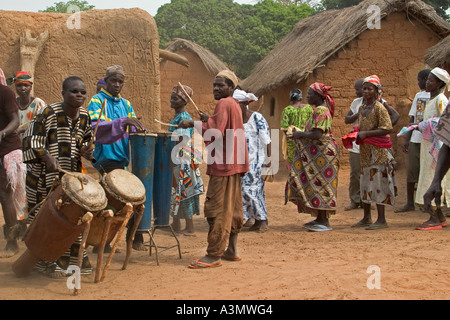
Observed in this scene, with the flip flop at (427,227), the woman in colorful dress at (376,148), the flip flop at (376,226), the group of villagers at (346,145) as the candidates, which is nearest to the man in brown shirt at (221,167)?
the group of villagers at (346,145)

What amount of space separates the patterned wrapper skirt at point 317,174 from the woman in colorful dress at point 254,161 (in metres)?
0.47

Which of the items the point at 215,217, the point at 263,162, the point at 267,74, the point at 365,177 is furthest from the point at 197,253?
the point at 267,74

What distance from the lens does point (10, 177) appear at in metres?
5.96

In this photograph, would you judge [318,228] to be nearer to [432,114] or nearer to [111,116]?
[432,114]

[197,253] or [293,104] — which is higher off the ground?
[293,104]

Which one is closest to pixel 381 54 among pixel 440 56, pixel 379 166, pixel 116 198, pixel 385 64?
pixel 385 64

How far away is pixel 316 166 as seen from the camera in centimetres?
713

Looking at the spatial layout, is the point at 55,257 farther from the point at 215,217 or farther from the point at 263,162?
the point at 263,162

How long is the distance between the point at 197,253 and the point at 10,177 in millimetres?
2074

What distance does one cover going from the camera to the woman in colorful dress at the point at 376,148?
6969mm

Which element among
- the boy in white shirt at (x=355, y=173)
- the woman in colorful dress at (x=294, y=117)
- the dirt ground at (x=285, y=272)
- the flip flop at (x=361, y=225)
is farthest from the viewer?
the woman in colorful dress at (x=294, y=117)

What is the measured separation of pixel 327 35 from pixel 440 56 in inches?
157

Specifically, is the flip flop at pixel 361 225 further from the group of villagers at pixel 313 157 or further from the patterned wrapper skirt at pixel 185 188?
the patterned wrapper skirt at pixel 185 188

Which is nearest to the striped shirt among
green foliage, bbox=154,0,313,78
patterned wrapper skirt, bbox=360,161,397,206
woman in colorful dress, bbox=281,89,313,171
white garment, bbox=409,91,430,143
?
patterned wrapper skirt, bbox=360,161,397,206
